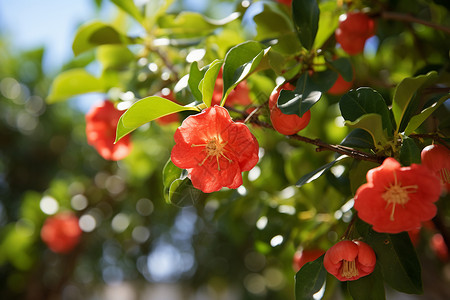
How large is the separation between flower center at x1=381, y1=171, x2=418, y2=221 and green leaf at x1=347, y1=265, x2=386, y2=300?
207 mm

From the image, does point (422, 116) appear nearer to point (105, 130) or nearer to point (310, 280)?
point (310, 280)

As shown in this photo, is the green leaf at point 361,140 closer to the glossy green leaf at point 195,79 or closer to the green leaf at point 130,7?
the glossy green leaf at point 195,79

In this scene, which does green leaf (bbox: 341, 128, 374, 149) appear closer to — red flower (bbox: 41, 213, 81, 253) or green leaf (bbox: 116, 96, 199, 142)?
green leaf (bbox: 116, 96, 199, 142)

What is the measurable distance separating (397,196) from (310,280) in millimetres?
227

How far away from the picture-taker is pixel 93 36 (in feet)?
3.68

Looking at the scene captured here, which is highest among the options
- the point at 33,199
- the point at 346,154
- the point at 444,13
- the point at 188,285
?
the point at 346,154

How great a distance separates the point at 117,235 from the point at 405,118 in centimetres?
208

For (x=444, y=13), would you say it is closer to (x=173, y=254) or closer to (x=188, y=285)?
(x=173, y=254)

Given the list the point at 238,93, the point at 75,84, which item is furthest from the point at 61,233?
the point at 238,93

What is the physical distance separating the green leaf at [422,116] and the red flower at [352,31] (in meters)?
0.37

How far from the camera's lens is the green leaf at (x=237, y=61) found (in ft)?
2.47

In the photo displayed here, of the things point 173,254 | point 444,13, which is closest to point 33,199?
point 173,254

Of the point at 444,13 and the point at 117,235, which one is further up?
the point at 444,13

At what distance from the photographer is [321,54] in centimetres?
95
